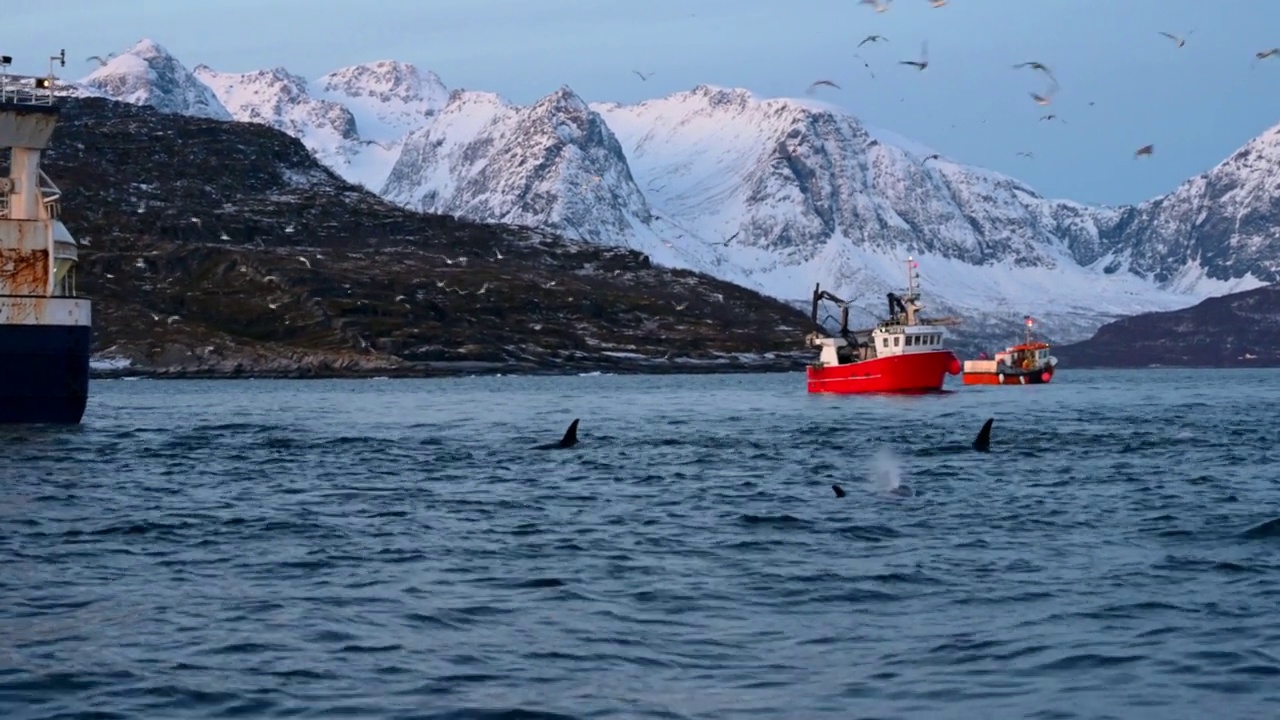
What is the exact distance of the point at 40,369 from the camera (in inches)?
2532

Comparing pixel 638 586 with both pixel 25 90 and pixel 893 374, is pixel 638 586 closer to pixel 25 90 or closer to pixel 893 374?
pixel 25 90

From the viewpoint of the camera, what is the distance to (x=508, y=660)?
76.5 feet

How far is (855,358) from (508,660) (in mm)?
136626

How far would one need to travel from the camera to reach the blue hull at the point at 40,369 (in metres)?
63.0

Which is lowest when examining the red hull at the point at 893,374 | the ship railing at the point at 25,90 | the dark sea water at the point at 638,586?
the dark sea water at the point at 638,586

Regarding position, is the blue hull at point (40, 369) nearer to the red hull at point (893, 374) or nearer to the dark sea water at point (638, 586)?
the dark sea water at point (638, 586)

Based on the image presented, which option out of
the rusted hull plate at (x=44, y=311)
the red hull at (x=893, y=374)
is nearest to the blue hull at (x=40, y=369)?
the rusted hull plate at (x=44, y=311)

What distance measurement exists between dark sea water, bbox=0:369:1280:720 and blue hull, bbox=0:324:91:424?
17.5 feet

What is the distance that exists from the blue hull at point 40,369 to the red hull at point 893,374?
89.0m

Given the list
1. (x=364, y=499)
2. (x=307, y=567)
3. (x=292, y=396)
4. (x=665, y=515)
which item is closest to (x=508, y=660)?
(x=307, y=567)

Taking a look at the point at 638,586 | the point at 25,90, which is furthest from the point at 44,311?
the point at 638,586

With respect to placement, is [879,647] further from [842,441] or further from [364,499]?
[842,441]

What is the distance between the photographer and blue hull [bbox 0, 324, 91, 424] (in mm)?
63000

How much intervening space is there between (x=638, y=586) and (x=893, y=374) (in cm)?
11638
